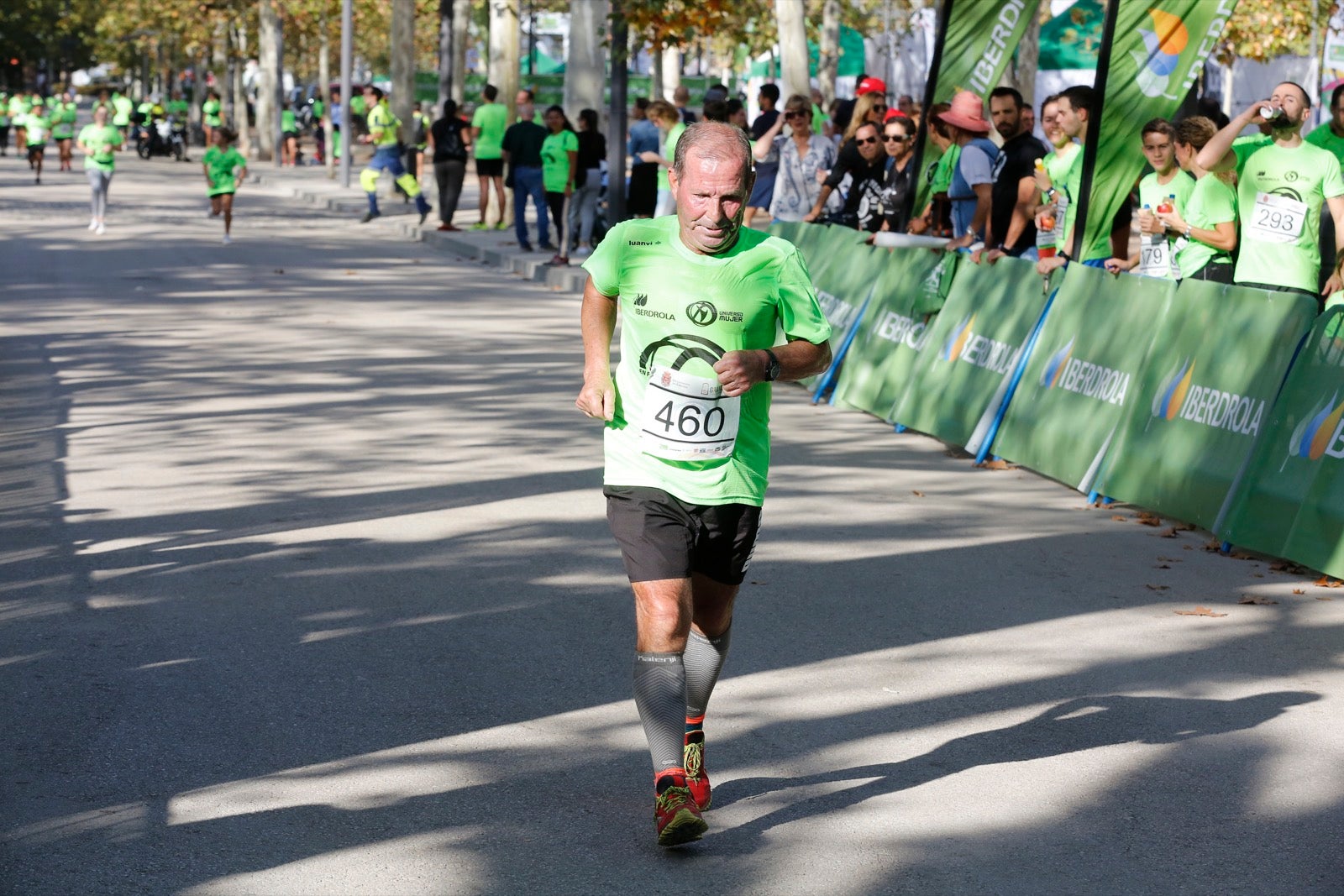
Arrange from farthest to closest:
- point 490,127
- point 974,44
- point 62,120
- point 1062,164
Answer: point 62,120 < point 490,127 < point 974,44 < point 1062,164

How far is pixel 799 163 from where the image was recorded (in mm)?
17000

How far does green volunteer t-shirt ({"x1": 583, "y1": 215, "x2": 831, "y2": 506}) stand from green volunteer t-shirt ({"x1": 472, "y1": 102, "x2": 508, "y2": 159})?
22.3 m

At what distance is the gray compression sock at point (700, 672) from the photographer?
4984 mm

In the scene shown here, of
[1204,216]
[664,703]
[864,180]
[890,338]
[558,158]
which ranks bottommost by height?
[890,338]

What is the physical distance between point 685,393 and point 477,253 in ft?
69.0

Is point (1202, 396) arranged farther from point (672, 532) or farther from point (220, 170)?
point (220, 170)

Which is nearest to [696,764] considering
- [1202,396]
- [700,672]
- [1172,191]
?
[700,672]

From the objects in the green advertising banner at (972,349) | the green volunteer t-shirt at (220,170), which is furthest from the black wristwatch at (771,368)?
the green volunteer t-shirt at (220,170)

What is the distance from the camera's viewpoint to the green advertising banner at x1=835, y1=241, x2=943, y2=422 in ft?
40.4

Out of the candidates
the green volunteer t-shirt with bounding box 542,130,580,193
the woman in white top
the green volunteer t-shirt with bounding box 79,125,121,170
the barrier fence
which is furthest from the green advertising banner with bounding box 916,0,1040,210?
the green volunteer t-shirt with bounding box 79,125,121,170

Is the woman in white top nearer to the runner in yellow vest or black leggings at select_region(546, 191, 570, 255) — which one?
black leggings at select_region(546, 191, 570, 255)

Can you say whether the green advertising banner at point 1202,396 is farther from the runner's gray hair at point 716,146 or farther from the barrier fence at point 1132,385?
the runner's gray hair at point 716,146

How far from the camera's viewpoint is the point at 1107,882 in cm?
460

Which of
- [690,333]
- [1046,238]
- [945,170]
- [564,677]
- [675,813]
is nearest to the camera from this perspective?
[675,813]
